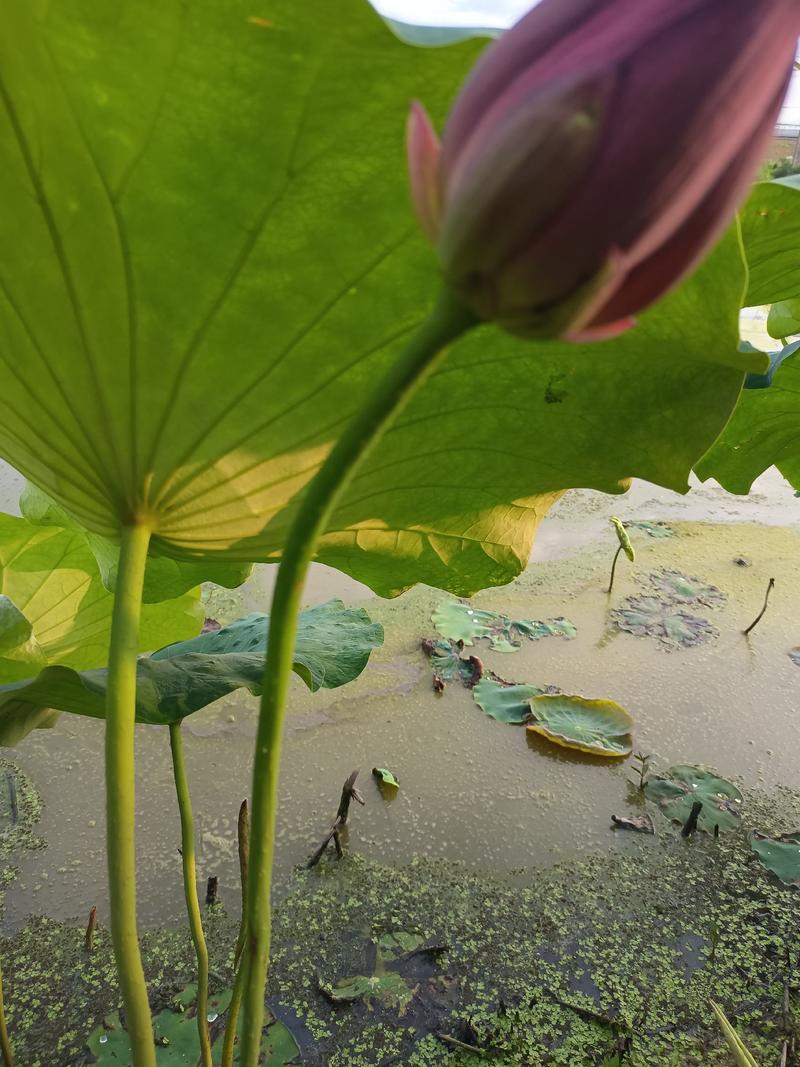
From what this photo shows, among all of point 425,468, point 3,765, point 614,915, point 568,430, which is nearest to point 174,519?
point 425,468

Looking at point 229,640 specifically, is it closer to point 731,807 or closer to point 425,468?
point 425,468

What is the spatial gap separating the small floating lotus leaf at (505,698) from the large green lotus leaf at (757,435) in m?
0.89

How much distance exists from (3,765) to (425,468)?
1316 millimetres

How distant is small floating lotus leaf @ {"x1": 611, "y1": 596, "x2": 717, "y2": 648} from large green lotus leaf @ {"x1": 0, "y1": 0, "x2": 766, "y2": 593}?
1615 mm

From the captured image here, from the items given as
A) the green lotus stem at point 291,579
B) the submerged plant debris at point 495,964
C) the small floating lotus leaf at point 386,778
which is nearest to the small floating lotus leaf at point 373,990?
the submerged plant debris at point 495,964

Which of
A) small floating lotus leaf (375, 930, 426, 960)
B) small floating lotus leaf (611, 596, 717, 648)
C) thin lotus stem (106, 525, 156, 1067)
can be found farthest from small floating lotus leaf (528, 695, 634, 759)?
thin lotus stem (106, 525, 156, 1067)

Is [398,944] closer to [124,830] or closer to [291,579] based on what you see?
[124,830]

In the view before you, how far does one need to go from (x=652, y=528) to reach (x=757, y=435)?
1.89 m

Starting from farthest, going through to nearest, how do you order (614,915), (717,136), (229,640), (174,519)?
(614,915), (229,640), (174,519), (717,136)

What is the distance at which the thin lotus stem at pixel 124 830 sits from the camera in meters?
0.39

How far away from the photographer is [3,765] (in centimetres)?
152

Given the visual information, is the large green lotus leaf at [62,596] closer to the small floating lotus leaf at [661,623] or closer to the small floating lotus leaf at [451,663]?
the small floating lotus leaf at [451,663]

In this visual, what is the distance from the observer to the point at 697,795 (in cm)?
157

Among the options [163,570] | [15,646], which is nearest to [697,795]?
[163,570]
